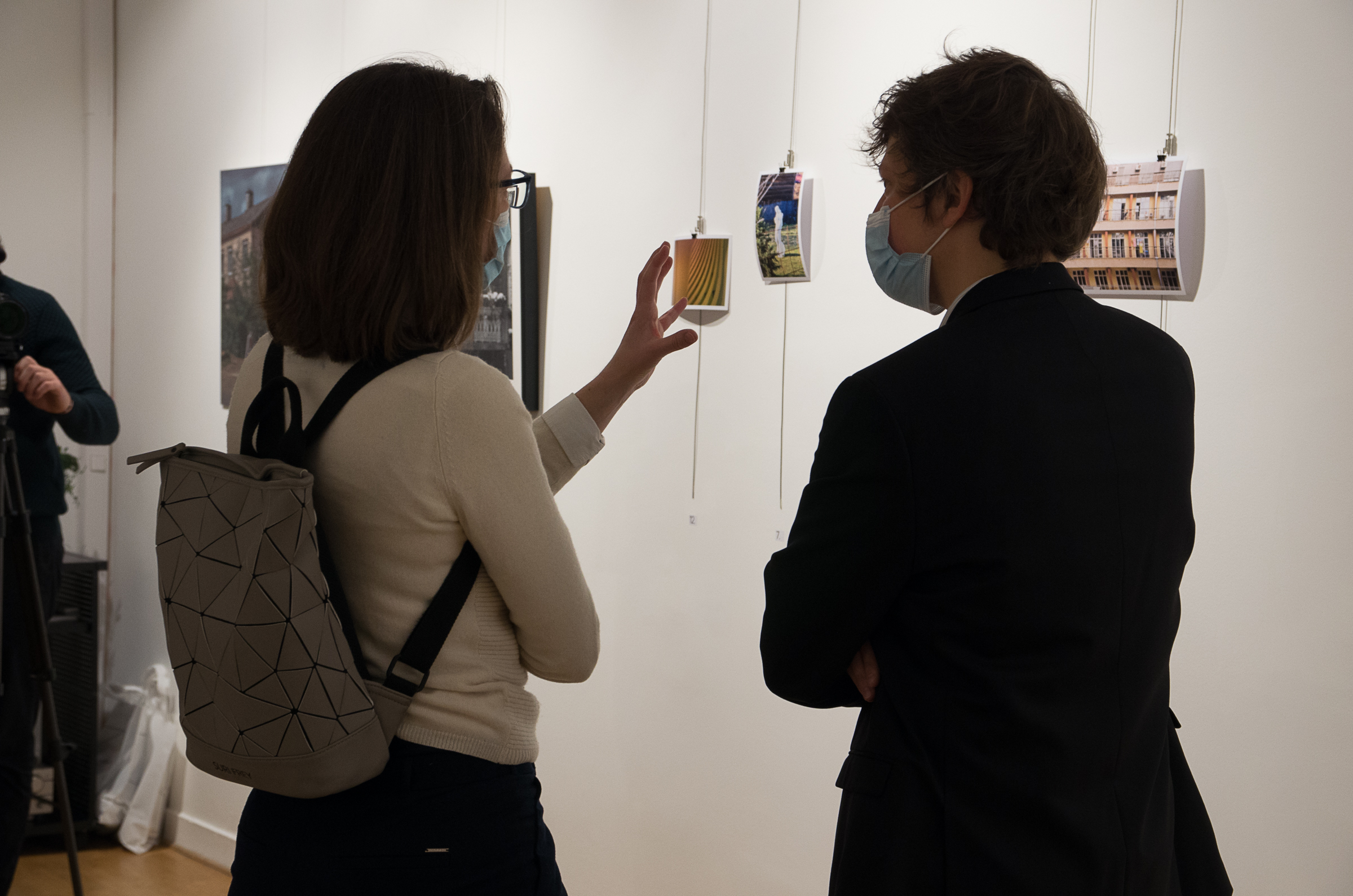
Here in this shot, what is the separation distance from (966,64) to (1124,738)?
72 cm

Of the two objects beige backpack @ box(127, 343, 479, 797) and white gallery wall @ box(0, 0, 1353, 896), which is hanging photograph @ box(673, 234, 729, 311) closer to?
white gallery wall @ box(0, 0, 1353, 896)

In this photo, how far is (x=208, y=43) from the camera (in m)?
3.74

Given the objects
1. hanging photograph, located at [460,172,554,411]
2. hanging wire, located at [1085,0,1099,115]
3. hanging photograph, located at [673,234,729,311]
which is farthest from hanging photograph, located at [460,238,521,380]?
hanging wire, located at [1085,0,1099,115]

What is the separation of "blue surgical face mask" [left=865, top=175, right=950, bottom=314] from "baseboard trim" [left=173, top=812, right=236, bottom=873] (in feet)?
10.1

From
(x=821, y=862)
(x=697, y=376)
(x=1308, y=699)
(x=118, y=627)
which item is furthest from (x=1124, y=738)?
(x=118, y=627)

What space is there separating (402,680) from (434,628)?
0.20 feet

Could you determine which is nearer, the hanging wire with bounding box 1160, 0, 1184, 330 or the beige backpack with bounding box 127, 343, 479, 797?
the beige backpack with bounding box 127, 343, 479, 797

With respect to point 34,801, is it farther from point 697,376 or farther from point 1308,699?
point 1308,699

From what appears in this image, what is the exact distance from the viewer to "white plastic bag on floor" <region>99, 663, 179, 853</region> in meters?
3.70

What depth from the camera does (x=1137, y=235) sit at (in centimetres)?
182

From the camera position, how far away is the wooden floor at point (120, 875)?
3305 millimetres

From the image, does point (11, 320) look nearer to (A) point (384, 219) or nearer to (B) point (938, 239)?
→ (A) point (384, 219)

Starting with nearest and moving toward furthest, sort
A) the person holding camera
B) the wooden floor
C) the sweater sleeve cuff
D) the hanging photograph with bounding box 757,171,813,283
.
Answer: the sweater sleeve cuff, the hanging photograph with bounding box 757,171,813,283, the person holding camera, the wooden floor

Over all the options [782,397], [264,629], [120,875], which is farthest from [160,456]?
[120,875]
